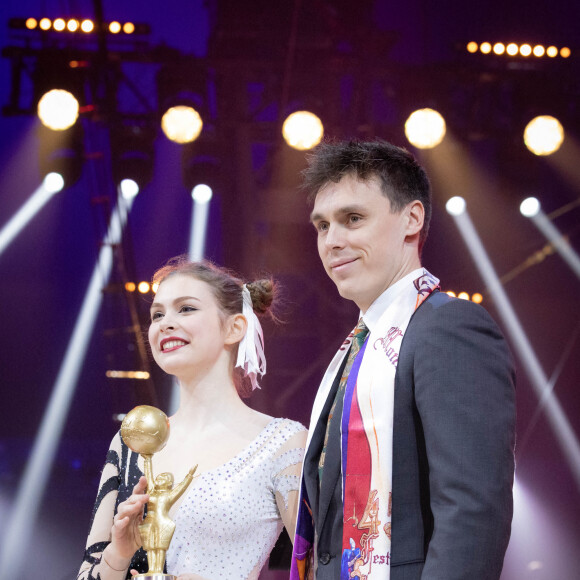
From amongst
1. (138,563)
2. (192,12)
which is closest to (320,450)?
(138,563)

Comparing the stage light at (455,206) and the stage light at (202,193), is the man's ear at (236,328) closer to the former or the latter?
the stage light at (202,193)

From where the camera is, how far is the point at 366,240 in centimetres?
211

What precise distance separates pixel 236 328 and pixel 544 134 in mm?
3099

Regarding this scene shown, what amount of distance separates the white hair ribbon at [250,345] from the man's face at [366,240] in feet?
2.74

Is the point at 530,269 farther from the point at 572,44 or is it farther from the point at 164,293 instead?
the point at 164,293

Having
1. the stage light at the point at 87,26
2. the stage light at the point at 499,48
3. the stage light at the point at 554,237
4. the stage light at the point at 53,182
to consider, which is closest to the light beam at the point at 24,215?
the stage light at the point at 53,182

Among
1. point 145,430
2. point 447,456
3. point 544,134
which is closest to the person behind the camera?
point 447,456

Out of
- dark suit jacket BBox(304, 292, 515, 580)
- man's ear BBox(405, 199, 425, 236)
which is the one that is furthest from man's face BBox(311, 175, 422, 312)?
dark suit jacket BBox(304, 292, 515, 580)

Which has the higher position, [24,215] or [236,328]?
[24,215]

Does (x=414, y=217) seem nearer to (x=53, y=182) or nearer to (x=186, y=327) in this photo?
(x=186, y=327)

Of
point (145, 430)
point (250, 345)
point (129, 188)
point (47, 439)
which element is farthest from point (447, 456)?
Result: point (47, 439)

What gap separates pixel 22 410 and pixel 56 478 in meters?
0.56

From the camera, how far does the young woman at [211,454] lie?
102 inches

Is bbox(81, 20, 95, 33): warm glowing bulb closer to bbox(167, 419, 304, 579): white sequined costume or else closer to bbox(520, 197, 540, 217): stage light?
bbox(520, 197, 540, 217): stage light
